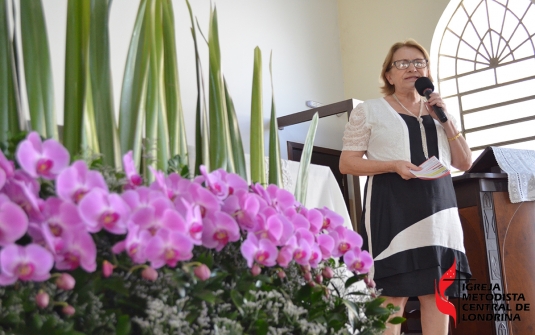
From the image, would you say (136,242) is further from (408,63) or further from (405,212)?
(408,63)

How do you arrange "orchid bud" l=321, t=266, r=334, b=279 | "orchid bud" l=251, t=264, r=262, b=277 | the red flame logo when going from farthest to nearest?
the red flame logo → "orchid bud" l=321, t=266, r=334, b=279 → "orchid bud" l=251, t=264, r=262, b=277

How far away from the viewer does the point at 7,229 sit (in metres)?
0.35

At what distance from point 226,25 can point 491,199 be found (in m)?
2.77

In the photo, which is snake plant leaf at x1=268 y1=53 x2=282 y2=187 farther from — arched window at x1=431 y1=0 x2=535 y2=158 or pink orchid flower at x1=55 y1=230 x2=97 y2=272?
arched window at x1=431 y1=0 x2=535 y2=158

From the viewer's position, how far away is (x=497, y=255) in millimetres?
3293

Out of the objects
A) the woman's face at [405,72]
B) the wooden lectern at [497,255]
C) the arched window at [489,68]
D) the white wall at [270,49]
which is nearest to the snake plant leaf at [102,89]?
the woman's face at [405,72]

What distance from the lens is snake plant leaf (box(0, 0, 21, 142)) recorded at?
490 mm

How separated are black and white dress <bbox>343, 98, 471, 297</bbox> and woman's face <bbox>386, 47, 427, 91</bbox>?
0.46 feet

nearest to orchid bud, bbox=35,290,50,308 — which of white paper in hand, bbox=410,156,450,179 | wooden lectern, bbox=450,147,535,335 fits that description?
white paper in hand, bbox=410,156,450,179

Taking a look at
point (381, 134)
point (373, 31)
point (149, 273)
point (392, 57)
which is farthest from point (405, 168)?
point (373, 31)

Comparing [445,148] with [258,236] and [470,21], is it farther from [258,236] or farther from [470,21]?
[470,21]

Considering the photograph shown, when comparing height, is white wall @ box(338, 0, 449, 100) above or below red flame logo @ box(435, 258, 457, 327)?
above

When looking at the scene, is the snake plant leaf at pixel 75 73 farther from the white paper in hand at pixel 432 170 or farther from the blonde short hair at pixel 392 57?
the blonde short hair at pixel 392 57

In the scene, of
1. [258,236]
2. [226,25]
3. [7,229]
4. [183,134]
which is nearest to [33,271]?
[7,229]
